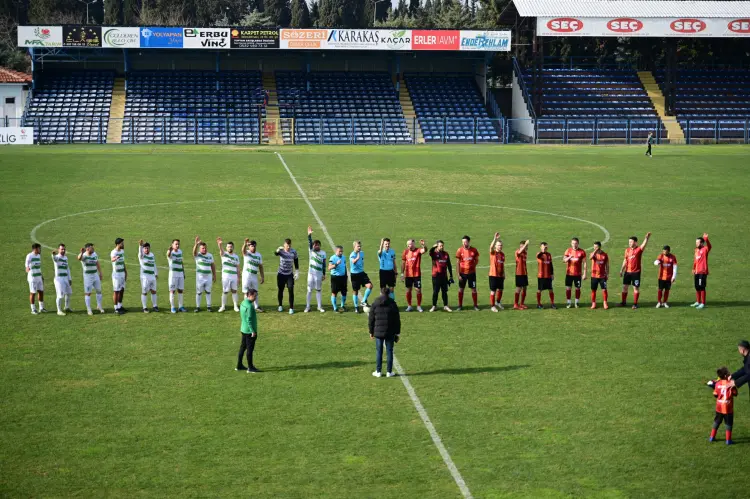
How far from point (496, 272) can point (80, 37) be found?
2104 inches

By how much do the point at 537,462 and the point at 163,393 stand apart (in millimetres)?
7016

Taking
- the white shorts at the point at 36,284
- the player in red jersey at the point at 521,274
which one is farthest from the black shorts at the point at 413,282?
the white shorts at the point at 36,284

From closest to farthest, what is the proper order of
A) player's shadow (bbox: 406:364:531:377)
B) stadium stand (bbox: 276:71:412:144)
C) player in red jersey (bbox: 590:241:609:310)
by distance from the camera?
1. player's shadow (bbox: 406:364:531:377)
2. player in red jersey (bbox: 590:241:609:310)
3. stadium stand (bbox: 276:71:412:144)

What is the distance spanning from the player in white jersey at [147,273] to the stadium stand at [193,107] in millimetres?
45993

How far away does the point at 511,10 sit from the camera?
3012 inches

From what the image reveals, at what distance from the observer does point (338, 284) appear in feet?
78.6

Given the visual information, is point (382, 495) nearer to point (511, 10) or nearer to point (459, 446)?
point (459, 446)

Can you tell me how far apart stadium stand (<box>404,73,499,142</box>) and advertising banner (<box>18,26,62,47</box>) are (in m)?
26.4

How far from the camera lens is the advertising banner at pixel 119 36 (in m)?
69.4

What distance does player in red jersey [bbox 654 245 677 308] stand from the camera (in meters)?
23.9

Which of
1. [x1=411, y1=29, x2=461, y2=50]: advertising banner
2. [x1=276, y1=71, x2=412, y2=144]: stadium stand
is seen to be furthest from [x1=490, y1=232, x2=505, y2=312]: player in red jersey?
[x1=411, y1=29, x2=461, y2=50]: advertising banner

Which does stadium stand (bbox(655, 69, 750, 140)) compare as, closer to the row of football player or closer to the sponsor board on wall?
the sponsor board on wall

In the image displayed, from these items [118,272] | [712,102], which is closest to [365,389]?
[118,272]

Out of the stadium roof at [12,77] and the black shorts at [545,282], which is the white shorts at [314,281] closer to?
the black shorts at [545,282]
